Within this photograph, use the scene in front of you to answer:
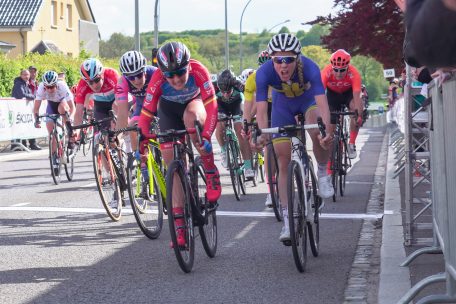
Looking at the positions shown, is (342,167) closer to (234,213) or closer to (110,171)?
(234,213)

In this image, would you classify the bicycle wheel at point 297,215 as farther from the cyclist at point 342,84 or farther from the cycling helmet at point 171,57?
the cyclist at point 342,84

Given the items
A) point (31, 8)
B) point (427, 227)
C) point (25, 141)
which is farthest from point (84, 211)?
point (31, 8)

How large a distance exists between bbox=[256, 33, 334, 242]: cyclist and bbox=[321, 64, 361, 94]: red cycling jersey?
4.28 m

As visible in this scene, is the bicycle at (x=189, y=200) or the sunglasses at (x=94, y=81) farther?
the sunglasses at (x=94, y=81)

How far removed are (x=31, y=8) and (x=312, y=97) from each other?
189 feet

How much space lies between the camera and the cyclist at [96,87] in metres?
12.1

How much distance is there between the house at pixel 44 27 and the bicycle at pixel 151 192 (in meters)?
50.4

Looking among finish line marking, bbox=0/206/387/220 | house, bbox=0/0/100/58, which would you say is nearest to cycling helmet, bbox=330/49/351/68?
finish line marking, bbox=0/206/387/220

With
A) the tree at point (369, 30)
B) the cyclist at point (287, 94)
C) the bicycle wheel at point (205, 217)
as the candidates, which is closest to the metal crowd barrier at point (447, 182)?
the cyclist at point (287, 94)

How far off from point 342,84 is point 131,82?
374 centimetres

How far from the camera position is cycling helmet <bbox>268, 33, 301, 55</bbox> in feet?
26.3

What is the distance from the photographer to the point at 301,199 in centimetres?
722

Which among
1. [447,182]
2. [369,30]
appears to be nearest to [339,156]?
[369,30]

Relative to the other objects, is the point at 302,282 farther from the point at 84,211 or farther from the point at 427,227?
the point at 84,211
